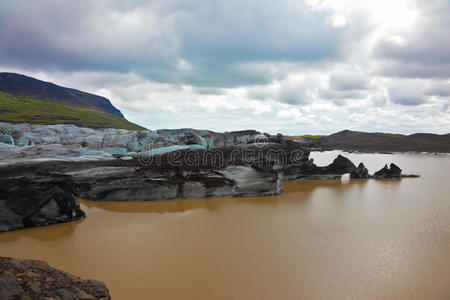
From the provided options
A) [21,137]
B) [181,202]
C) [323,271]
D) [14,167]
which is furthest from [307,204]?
[21,137]

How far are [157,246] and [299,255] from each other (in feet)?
21.9

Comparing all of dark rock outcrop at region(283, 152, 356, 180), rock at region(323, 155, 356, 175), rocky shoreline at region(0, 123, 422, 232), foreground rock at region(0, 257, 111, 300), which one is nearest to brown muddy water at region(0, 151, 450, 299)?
rocky shoreline at region(0, 123, 422, 232)

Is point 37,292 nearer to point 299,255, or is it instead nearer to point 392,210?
point 299,255

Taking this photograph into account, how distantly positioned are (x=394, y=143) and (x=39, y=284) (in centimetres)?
14657

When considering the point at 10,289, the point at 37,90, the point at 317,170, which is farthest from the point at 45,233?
the point at 37,90

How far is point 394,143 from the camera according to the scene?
126 m

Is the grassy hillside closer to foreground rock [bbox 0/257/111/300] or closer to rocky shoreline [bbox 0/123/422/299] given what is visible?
rocky shoreline [bbox 0/123/422/299]

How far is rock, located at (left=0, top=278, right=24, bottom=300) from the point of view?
4.94 m

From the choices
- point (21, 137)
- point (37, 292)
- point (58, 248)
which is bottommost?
point (58, 248)

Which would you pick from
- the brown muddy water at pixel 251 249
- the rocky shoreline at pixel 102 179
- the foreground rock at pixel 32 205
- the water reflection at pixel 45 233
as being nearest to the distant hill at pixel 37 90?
the rocky shoreline at pixel 102 179

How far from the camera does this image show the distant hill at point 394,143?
11359cm

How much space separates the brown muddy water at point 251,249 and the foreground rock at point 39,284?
262 cm

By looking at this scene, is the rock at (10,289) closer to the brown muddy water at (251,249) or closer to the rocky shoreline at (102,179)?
the rocky shoreline at (102,179)

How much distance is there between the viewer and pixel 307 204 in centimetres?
2286
